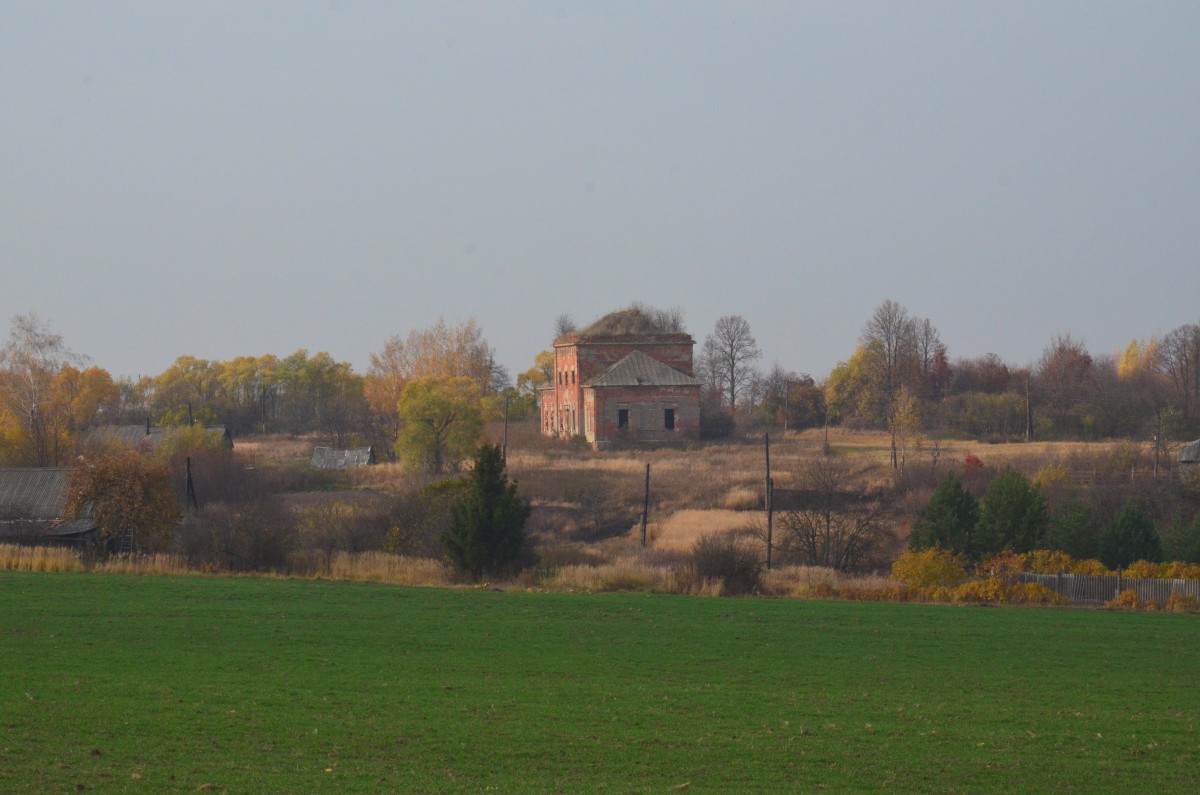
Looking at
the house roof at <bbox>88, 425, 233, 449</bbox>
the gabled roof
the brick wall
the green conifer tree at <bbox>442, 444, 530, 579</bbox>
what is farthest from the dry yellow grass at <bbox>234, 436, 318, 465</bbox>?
the green conifer tree at <bbox>442, 444, 530, 579</bbox>

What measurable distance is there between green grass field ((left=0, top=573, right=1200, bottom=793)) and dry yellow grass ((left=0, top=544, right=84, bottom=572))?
612 cm

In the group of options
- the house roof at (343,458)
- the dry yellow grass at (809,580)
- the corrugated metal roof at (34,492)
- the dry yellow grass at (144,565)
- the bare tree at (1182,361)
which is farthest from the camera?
the bare tree at (1182,361)

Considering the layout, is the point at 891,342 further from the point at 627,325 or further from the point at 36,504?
the point at 36,504

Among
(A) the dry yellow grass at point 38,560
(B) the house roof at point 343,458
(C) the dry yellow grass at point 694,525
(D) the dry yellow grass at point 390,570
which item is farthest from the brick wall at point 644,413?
(A) the dry yellow grass at point 38,560

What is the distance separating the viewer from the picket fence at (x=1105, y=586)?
94.5 ft

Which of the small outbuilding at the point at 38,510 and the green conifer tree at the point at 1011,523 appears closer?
the green conifer tree at the point at 1011,523

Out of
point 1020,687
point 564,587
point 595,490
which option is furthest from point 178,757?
point 595,490

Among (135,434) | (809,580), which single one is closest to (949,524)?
(809,580)

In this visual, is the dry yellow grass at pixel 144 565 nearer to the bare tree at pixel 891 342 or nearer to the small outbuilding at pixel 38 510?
the small outbuilding at pixel 38 510

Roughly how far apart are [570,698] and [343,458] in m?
56.9

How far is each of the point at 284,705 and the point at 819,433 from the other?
69.9m

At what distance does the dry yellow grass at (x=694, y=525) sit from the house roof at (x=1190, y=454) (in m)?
19.9

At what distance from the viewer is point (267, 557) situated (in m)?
33.3

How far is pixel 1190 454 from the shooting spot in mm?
53906
